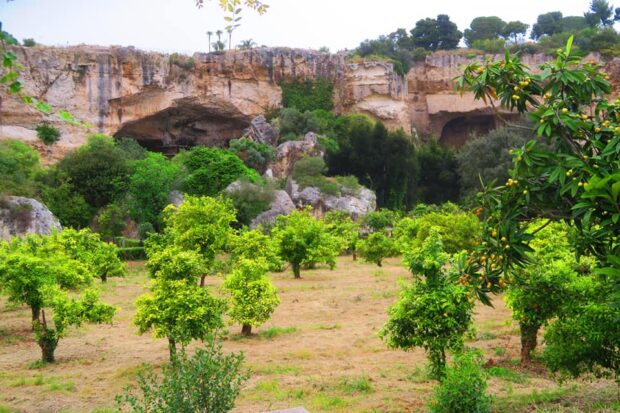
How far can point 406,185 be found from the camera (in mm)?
39031

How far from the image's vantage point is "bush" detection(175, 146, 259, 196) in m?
32.2

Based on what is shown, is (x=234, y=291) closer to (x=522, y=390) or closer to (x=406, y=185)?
(x=522, y=390)

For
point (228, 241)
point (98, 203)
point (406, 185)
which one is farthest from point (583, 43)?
point (228, 241)

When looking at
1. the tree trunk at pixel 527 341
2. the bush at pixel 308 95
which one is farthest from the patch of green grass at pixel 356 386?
the bush at pixel 308 95

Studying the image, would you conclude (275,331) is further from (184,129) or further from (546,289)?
(184,129)

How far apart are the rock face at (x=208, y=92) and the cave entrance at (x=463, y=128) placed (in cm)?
8

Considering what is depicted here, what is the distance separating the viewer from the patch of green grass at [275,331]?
36.7 feet

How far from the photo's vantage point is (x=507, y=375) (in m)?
8.05

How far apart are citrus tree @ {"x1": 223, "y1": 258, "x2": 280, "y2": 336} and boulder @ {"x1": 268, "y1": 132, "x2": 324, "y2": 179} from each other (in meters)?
25.4

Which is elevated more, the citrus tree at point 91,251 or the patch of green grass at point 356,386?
the citrus tree at point 91,251

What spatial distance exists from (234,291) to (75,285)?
2794 millimetres

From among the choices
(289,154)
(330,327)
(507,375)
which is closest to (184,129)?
(289,154)

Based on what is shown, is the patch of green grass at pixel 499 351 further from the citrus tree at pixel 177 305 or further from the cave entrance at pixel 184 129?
the cave entrance at pixel 184 129

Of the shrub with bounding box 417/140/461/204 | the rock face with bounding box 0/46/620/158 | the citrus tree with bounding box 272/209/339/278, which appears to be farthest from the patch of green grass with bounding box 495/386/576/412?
the shrub with bounding box 417/140/461/204
